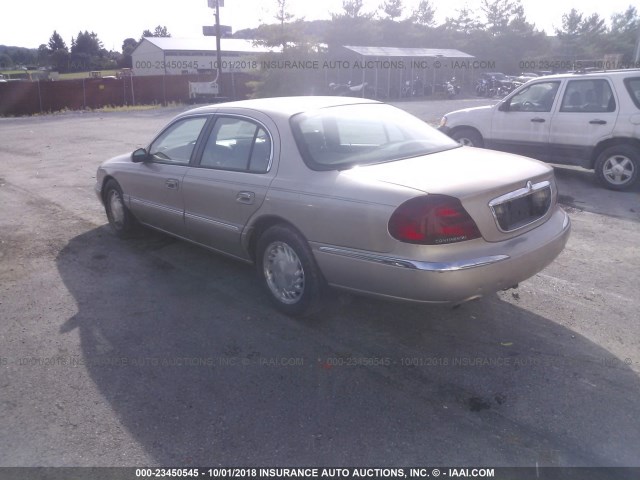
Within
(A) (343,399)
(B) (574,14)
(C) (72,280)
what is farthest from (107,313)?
(B) (574,14)

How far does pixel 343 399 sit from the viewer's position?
3.32 m

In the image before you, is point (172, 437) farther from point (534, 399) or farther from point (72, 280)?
point (72, 280)

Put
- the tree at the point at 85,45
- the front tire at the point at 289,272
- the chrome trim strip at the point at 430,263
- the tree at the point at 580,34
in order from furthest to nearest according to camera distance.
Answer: the tree at the point at 85,45, the tree at the point at 580,34, the front tire at the point at 289,272, the chrome trim strip at the point at 430,263

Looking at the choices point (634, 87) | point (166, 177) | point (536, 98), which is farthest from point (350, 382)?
point (536, 98)

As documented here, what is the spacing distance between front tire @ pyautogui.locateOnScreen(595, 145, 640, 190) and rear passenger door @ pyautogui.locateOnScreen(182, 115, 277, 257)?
614 cm

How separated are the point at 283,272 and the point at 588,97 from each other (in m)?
6.60

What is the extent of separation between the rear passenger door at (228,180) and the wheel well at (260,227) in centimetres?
10

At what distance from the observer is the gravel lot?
2.92 metres

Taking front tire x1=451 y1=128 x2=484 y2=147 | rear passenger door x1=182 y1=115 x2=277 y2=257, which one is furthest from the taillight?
front tire x1=451 y1=128 x2=484 y2=147

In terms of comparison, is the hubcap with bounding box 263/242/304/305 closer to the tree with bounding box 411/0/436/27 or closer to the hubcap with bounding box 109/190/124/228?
the hubcap with bounding box 109/190/124/228

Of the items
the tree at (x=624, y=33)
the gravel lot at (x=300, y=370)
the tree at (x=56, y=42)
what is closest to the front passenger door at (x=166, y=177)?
the gravel lot at (x=300, y=370)

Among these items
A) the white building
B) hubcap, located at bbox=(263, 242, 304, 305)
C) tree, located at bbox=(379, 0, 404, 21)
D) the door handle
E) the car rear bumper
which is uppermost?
tree, located at bbox=(379, 0, 404, 21)

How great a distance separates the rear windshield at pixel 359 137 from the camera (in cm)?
419

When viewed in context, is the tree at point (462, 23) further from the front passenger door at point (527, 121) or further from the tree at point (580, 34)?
the front passenger door at point (527, 121)
